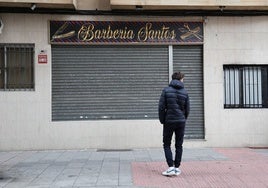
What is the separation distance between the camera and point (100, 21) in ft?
41.4

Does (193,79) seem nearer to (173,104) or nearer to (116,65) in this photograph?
(116,65)

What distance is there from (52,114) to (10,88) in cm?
143

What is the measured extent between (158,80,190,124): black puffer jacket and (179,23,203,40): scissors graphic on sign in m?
4.37

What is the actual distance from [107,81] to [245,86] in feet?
13.9

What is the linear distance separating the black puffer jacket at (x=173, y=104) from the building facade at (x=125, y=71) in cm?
404

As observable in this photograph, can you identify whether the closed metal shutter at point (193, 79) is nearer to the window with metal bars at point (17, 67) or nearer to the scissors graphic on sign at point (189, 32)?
the scissors graphic on sign at point (189, 32)

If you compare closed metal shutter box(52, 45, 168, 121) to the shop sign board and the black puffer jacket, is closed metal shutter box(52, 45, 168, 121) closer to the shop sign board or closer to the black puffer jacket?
the shop sign board

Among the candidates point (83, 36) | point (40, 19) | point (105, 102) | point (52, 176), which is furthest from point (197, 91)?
point (52, 176)

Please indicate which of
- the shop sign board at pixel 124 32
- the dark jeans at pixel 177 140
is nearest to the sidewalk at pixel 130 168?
the dark jeans at pixel 177 140

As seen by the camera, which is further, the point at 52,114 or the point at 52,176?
the point at 52,114

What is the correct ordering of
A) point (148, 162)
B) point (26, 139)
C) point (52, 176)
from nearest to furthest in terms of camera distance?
point (52, 176), point (148, 162), point (26, 139)

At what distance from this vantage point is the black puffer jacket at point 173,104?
8.60 m

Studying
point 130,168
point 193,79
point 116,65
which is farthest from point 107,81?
point 130,168

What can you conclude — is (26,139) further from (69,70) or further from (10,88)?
(69,70)
